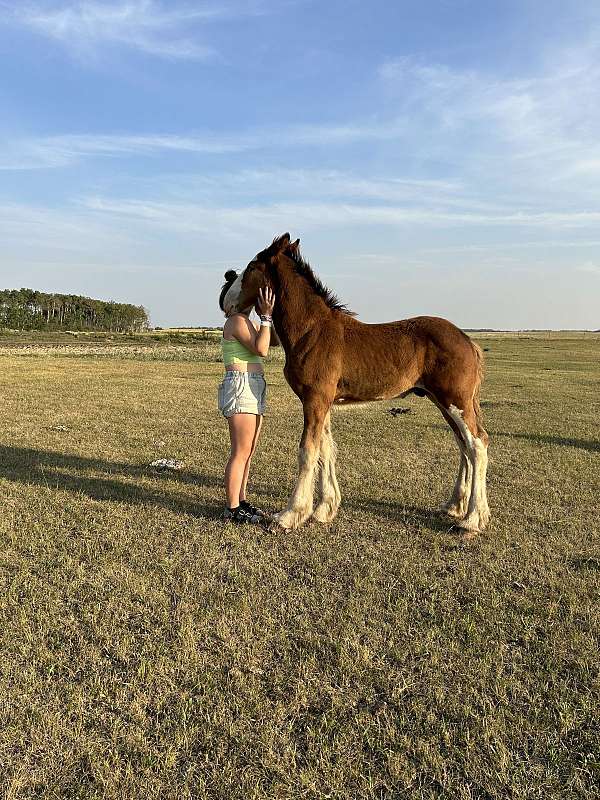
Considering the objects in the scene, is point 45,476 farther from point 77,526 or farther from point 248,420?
point 248,420

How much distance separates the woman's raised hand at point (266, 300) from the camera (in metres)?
5.59

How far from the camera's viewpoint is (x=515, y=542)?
544 centimetres

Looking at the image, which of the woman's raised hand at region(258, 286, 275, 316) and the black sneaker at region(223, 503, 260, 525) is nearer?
the woman's raised hand at region(258, 286, 275, 316)

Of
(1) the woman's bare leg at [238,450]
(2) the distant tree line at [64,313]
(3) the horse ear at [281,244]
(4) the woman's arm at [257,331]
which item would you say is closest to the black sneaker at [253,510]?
(1) the woman's bare leg at [238,450]

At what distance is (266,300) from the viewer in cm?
560

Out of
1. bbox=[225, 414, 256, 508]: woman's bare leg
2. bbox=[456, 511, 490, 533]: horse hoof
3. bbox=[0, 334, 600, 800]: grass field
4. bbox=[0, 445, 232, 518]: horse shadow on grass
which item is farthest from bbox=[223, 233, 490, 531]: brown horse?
bbox=[0, 445, 232, 518]: horse shadow on grass

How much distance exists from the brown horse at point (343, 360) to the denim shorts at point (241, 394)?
0.39 meters

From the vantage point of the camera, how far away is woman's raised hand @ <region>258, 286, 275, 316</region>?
18.3 ft

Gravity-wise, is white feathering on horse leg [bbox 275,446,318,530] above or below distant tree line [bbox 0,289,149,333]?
below

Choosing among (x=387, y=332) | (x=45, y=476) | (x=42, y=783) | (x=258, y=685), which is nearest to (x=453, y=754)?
(x=258, y=685)

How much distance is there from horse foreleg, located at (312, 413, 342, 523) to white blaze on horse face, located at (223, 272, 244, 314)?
1.62 metres

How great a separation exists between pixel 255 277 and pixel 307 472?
222 cm

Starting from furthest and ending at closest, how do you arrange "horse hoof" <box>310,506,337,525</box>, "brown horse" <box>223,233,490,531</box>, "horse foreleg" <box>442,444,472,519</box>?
1. "horse foreleg" <box>442,444,472,519</box>
2. "horse hoof" <box>310,506,337,525</box>
3. "brown horse" <box>223,233,490,531</box>

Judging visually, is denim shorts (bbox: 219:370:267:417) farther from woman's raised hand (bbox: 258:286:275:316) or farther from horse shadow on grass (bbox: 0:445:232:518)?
horse shadow on grass (bbox: 0:445:232:518)
